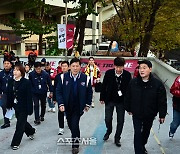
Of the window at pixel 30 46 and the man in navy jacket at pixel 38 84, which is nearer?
the man in navy jacket at pixel 38 84

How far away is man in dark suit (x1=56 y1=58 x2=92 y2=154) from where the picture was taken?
5027 millimetres

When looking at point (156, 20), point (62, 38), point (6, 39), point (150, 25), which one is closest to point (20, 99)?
point (62, 38)

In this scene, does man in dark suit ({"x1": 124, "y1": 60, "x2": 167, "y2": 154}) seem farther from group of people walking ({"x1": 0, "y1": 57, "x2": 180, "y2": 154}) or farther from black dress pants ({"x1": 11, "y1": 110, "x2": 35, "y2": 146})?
black dress pants ({"x1": 11, "y1": 110, "x2": 35, "y2": 146})

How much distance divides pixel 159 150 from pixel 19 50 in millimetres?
28806

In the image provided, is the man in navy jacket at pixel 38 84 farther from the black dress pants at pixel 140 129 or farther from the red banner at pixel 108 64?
the red banner at pixel 108 64

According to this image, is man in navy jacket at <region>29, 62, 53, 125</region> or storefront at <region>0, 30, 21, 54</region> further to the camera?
storefront at <region>0, 30, 21, 54</region>

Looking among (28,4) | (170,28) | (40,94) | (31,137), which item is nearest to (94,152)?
(31,137)

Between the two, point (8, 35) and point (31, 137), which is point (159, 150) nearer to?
point (31, 137)

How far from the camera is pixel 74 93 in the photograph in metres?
5.05

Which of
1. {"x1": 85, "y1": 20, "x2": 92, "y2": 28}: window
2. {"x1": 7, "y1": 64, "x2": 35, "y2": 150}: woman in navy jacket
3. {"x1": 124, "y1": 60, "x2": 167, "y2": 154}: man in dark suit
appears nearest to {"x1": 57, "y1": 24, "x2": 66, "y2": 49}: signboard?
{"x1": 7, "y1": 64, "x2": 35, "y2": 150}: woman in navy jacket

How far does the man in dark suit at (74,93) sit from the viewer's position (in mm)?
5027

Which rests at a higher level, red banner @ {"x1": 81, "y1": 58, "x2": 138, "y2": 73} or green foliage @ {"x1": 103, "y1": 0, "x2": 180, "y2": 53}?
green foliage @ {"x1": 103, "y1": 0, "x2": 180, "y2": 53}

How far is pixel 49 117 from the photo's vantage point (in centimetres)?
798

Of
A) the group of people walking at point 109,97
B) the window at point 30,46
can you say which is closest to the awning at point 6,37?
the window at point 30,46
